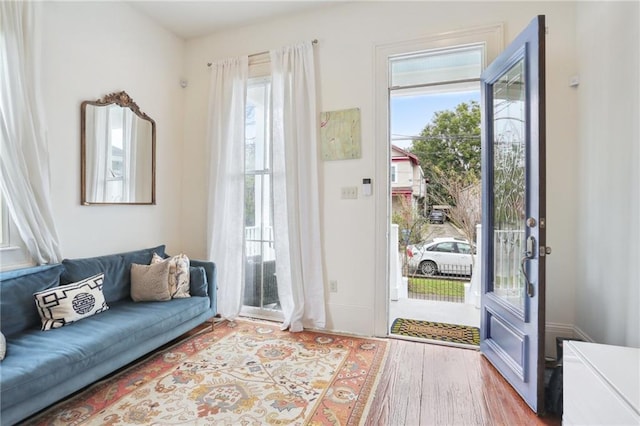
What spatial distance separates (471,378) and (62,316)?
2.73 metres

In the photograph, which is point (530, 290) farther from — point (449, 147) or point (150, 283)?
point (449, 147)

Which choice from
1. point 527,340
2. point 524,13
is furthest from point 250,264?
point 524,13

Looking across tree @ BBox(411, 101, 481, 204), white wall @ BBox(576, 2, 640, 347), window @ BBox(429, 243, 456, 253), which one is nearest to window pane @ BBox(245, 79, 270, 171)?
tree @ BBox(411, 101, 481, 204)

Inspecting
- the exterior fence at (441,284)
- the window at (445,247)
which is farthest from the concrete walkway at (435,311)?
the window at (445,247)

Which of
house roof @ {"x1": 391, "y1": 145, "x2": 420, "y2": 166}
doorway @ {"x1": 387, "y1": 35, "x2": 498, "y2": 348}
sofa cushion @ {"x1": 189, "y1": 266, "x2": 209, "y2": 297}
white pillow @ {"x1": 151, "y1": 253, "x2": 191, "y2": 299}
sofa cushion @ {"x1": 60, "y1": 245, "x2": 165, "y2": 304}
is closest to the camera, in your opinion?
sofa cushion @ {"x1": 60, "y1": 245, "x2": 165, "y2": 304}

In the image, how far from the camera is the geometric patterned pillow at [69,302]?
2025mm

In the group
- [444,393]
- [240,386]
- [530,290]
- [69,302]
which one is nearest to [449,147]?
[530,290]

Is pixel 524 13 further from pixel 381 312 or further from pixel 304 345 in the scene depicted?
pixel 304 345

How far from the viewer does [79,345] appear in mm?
1808

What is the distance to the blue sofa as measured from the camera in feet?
5.13

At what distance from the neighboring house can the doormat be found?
2142mm

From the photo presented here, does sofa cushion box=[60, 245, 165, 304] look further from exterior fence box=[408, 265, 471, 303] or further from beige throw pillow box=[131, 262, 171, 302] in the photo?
exterior fence box=[408, 265, 471, 303]

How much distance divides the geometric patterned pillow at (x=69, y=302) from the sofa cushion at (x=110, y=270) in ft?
0.40

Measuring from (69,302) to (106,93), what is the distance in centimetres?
183
